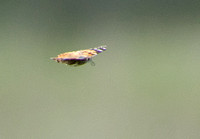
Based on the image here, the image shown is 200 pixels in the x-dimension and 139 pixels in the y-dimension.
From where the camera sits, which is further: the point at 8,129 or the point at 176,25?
the point at 8,129

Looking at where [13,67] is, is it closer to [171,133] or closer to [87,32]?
[87,32]

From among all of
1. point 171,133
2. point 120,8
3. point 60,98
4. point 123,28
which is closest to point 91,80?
point 60,98

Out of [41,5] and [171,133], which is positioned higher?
[41,5]

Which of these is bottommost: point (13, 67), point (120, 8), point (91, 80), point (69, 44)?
point (91, 80)

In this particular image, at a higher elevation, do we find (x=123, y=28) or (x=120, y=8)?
(x=120, y=8)

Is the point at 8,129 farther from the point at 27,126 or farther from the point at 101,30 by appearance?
the point at 101,30

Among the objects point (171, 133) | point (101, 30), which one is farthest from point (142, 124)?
point (101, 30)
